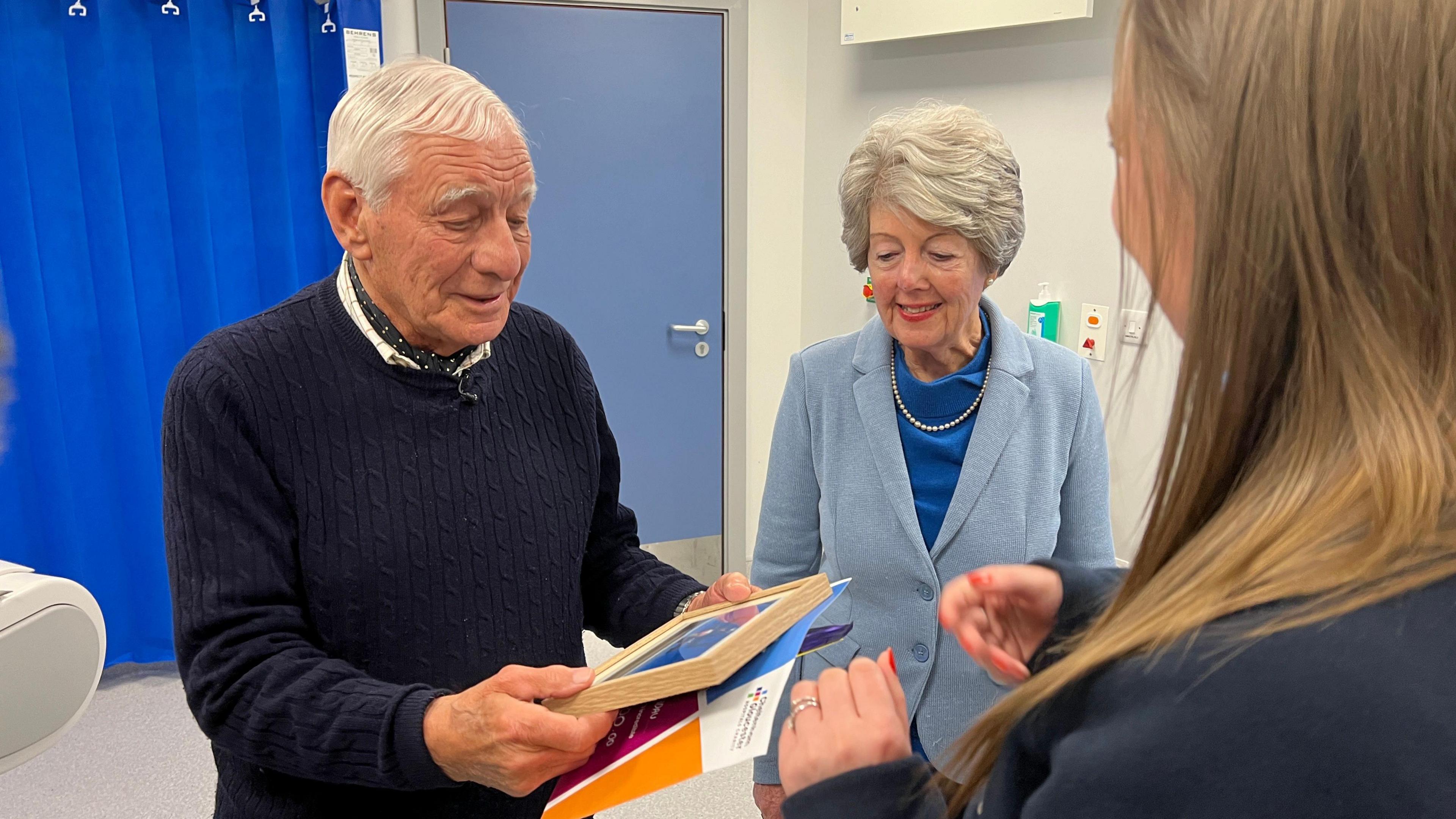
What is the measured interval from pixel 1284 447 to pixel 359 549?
3.20ft

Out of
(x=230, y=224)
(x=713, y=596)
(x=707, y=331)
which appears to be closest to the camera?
(x=713, y=596)

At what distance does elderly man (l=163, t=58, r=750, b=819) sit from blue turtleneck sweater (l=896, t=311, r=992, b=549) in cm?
39

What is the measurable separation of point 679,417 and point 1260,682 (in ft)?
11.1

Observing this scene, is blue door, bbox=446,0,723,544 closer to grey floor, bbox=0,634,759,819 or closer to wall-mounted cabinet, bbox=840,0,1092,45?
wall-mounted cabinet, bbox=840,0,1092,45

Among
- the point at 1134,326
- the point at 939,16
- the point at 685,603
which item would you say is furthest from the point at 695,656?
the point at 939,16

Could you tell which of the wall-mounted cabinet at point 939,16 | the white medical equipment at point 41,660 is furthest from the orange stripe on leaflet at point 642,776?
the wall-mounted cabinet at point 939,16

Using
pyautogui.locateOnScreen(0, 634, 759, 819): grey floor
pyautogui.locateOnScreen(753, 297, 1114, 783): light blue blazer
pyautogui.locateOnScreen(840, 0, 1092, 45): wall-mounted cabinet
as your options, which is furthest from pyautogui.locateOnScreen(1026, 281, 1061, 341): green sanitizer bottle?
pyautogui.locateOnScreen(0, 634, 759, 819): grey floor

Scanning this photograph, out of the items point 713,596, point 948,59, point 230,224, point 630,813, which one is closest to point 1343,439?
point 713,596

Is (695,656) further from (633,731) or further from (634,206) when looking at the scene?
(634,206)

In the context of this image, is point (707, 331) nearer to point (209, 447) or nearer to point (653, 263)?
point (653, 263)

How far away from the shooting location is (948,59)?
119 inches

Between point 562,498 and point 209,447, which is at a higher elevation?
point 209,447

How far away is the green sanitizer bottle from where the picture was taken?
273cm

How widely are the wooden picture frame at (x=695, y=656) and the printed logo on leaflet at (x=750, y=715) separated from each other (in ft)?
0.10
